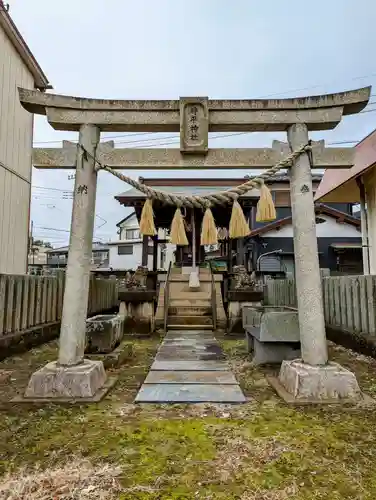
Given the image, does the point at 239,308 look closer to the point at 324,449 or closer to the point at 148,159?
the point at 148,159

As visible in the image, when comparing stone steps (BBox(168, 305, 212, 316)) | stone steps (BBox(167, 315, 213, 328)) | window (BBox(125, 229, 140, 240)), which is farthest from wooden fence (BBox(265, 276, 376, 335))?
window (BBox(125, 229, 140, 240))

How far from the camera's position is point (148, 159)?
482cm

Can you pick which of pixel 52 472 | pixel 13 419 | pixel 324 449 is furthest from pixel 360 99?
pixel 13 419

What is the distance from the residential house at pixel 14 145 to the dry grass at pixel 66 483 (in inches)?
283

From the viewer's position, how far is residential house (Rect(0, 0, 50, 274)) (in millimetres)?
8367

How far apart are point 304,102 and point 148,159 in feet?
7.81

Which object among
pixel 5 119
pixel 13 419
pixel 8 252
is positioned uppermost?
pixel 5 119

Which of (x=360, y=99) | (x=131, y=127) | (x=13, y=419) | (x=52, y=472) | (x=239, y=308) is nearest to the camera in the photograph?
(x=52, y=472)

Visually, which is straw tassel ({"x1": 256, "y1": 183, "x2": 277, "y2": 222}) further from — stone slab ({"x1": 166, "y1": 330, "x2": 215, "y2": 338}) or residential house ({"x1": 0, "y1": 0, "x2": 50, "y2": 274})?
residential house ({"x1": 0, "y1": 0, "x2": 50, "y2": 274})

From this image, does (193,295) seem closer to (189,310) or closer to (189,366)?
(189,310)

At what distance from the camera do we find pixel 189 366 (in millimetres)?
5715

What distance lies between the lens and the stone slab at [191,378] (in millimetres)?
4754

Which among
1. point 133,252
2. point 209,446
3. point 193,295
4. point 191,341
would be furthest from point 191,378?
point 133,252

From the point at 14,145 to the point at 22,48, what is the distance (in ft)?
8.57
